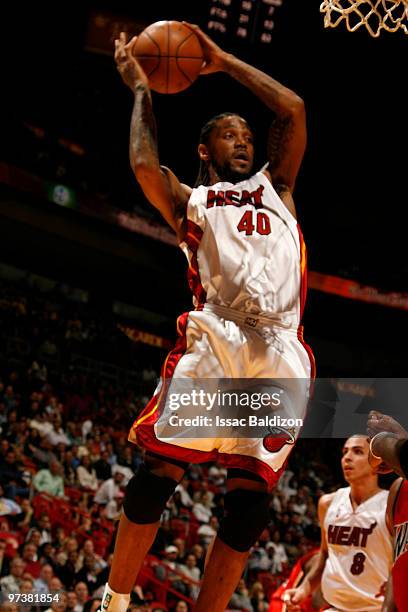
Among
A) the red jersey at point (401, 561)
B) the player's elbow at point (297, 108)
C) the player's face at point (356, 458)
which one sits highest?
the player's elbow at point (297, 108)

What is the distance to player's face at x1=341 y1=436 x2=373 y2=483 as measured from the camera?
540 centimetres

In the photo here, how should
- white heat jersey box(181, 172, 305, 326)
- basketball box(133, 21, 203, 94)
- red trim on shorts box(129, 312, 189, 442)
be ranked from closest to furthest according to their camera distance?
1. red trim on shorts box(129, 312, 189, 442)
2. white heat jersey box(181, 172, 305, 326)
3. basketball box(133, 21, 203, 94)

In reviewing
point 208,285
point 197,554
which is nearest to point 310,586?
point 208,285

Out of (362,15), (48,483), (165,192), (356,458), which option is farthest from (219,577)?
(48,483)

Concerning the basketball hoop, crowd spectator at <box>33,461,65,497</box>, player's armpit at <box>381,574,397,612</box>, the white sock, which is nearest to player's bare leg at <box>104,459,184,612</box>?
the white sock

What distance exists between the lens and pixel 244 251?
3.20 metres

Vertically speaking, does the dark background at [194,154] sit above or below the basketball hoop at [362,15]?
above

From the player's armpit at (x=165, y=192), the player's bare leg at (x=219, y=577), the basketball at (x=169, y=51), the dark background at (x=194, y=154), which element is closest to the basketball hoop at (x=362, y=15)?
the basketball at (x=169, y=51)

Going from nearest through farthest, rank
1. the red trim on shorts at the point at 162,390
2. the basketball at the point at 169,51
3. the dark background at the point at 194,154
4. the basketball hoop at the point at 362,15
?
the red trim on shorts at the point at 162,390 → the basketball at the point at 169,51 → the basketball hoop at the point at 362,15 → the dark background at the point at 194,154

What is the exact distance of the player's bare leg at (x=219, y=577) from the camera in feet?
9.47

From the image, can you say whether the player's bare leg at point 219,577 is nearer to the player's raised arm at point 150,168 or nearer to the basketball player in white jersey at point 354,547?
the player's raised arm at point 150,168

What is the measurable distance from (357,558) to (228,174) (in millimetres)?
2835

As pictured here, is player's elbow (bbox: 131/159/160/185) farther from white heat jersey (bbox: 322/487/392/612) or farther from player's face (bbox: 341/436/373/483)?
white heat jersey (bbox: 322/487/392/612)

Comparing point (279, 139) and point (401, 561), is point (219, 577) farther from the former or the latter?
point (279, 139)
